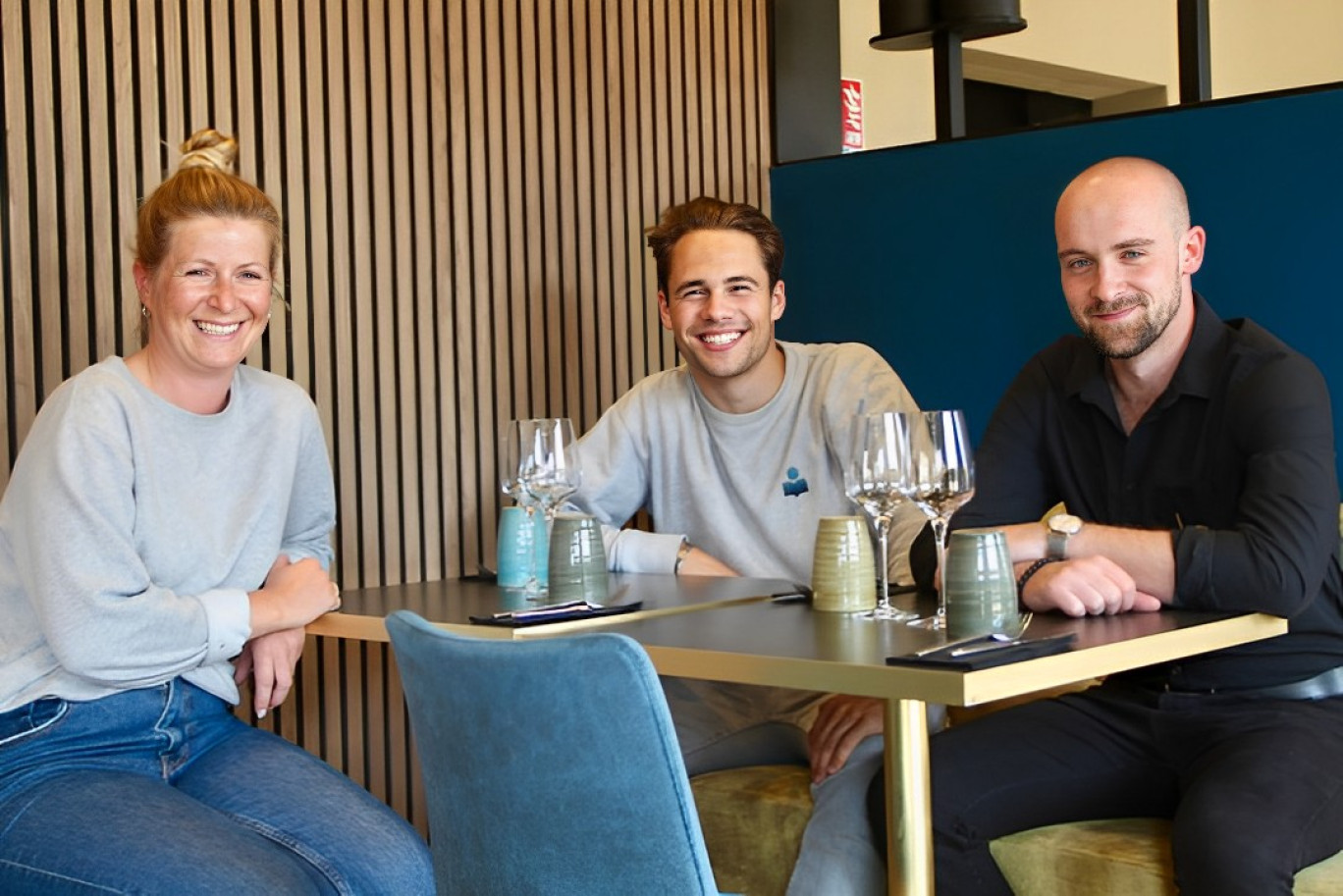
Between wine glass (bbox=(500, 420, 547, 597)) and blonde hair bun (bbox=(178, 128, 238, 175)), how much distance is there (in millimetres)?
672

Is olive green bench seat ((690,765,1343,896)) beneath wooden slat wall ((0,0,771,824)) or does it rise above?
beneath

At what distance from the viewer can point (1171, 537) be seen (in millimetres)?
2277

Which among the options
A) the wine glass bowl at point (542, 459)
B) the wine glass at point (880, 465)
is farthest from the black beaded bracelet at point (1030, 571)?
the wine glass bowl at point (542, 459)

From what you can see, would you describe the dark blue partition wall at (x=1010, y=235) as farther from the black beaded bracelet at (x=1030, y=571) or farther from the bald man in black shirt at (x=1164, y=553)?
the black beaded bracelet at (x=1030, y=571)

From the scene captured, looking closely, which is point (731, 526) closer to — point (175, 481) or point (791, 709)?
point (791, 709)

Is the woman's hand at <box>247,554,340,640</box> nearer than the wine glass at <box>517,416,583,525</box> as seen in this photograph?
Yes

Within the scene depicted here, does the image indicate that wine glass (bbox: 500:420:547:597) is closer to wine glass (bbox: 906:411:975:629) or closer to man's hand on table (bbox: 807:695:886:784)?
man's hand on table (bbox: 807:695:886:784)

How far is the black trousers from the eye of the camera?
6.73 feet

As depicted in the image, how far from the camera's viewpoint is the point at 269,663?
2729mm

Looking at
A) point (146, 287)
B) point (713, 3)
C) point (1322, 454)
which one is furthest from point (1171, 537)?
point (713, 3)

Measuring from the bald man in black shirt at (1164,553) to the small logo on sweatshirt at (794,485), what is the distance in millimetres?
495

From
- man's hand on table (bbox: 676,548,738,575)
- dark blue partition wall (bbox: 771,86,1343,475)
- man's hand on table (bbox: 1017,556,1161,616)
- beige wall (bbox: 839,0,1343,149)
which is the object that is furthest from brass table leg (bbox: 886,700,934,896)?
beige wall (bbox: 839,0,1343,149)

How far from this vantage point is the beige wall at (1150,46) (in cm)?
629

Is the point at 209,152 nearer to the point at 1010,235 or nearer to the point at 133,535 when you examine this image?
the point at 133,535
